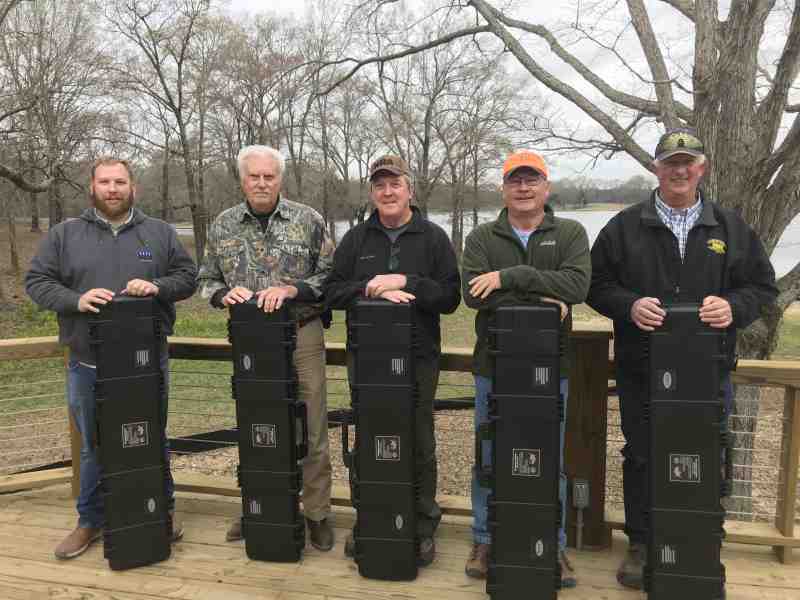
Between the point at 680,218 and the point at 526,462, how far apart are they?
1.20 meters

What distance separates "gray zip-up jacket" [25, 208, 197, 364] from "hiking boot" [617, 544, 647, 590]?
233 centimetres

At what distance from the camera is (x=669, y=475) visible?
2244 mm

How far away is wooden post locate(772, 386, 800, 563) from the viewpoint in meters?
2.59

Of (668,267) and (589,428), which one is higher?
(668,267)

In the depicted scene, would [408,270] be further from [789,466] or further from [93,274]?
[789,466]

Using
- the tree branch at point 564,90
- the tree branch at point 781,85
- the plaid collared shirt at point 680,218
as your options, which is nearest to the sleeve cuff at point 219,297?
the plaid collared shirt at point 680,218

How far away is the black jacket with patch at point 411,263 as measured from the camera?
2541mm

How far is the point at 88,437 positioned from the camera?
2.72 m

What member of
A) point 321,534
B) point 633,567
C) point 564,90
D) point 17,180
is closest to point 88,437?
point 321,534

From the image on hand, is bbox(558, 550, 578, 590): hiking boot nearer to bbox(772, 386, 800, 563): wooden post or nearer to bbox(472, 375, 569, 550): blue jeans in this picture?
bbox(472, 375, 569, 550): blue jeans

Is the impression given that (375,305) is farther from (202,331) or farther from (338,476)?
(202,331)

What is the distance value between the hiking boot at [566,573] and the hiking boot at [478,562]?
319mm

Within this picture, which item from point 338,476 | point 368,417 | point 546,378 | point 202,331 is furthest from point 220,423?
point 546,378

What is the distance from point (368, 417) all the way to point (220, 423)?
6.25 metres
